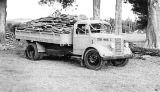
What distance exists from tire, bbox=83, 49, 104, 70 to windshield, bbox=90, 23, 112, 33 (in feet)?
3.85

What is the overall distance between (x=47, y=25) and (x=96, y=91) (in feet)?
24.3

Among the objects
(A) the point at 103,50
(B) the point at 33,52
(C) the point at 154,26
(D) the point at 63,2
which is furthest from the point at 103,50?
(D) the point at 63,2

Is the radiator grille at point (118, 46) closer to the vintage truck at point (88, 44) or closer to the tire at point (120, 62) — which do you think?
the vintage truck at point (88, 44)

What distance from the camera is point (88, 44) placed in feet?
37.8

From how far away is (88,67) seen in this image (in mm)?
11266

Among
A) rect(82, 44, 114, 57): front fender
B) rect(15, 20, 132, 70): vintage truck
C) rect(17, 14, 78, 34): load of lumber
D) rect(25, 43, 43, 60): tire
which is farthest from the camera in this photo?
rect(25, 43, 43, 60): tire

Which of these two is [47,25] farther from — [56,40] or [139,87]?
[139,87]

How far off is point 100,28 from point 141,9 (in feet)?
63.1

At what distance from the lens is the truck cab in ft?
35.9

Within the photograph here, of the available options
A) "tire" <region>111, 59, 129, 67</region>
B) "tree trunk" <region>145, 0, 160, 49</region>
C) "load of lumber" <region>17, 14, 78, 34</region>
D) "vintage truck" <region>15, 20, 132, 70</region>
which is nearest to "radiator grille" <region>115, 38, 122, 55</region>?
"vintage truck" <region>15, 20, 132, 70</region>

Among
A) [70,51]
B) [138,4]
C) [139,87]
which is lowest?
[139,87]

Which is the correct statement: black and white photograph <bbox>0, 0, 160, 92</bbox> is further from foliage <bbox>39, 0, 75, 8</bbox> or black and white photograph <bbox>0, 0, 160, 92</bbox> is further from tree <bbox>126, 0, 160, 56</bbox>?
foliage <bbox>39, 0, 75, 8</bbox>

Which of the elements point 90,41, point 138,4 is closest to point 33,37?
point 90,41

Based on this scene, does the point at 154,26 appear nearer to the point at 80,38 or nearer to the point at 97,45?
the point at 80,38
